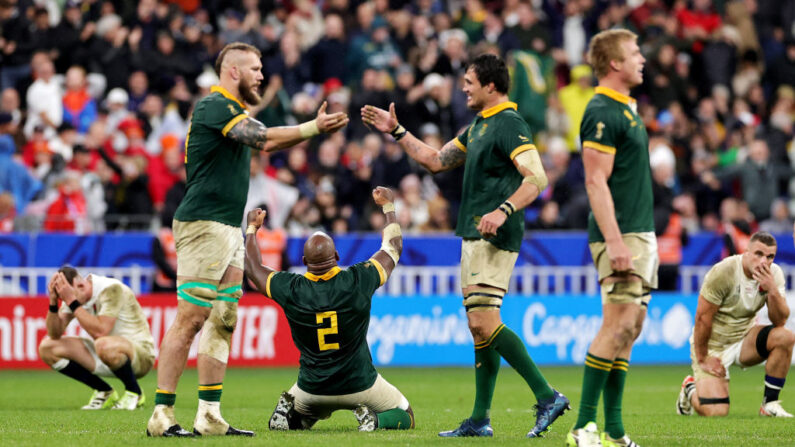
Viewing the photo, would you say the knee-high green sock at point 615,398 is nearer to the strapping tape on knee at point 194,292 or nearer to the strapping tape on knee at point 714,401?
the strapping tape on knee at point 194,292

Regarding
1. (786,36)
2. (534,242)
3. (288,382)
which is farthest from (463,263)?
(786,36)

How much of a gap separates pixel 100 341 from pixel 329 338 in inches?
130

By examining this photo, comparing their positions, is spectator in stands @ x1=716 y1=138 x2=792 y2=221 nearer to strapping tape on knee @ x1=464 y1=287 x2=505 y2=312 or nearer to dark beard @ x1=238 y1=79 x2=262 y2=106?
strapping tape on knee @ x1=464 y1=287 x2=505 y2=312

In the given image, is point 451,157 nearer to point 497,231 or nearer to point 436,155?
point 436,155

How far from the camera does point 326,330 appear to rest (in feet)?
30.7

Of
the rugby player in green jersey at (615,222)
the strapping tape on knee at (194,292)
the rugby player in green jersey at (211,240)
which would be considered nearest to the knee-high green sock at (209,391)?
the rugby player in green jersey at (211,240)

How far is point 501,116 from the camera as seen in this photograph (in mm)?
9086

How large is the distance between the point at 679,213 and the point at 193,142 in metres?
13.0

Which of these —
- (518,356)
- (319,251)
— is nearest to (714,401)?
(518,356)

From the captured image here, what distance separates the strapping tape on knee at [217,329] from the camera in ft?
29.4

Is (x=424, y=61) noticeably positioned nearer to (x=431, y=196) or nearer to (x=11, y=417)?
(x=431, y=196)

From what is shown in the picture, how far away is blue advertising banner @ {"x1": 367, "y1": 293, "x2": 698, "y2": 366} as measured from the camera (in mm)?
17781

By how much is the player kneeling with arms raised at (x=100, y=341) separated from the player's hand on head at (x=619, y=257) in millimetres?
5706

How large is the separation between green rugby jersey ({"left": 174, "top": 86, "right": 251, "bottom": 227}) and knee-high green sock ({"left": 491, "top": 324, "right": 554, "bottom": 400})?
203cm
